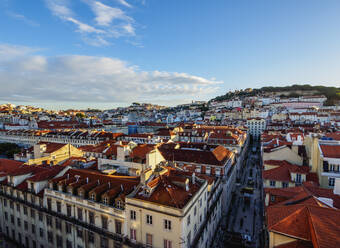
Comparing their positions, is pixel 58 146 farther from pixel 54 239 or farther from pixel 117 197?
pixel 117 197

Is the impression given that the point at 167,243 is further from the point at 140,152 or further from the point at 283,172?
the point at 283,172

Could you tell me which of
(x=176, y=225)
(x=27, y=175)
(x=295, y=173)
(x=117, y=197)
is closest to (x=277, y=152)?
(x=295, y=173)

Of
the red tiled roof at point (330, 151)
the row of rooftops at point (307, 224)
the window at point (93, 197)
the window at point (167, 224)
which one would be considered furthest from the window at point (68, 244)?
the red tiled roof at point (330, 151)

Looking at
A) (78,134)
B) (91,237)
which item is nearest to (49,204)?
(91,237)

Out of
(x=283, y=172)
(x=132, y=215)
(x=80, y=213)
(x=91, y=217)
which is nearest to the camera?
(x=132, y=215)

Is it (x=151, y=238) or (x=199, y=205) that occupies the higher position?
(x=199, y=205)

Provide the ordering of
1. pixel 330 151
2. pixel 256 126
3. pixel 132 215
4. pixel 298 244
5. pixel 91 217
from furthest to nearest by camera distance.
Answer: pixel 256 126 → pixel 330 151 → pixel 91 217 → pixel 132 215 → pixel 298 244

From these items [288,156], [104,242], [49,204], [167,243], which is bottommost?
[104,242]

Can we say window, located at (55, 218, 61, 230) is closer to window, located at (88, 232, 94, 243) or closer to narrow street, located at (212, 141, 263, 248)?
window, located at (88, 232, 94, 243)

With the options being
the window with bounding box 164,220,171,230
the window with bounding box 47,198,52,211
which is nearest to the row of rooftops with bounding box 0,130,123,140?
the window with bounding box 47,198,52,211
